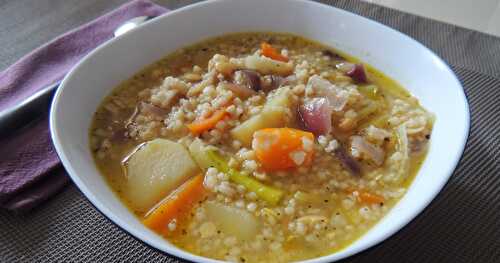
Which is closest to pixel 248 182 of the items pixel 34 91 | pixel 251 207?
pixel 251 207

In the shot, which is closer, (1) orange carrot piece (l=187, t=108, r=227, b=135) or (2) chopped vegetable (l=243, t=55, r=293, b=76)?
(1) orange carrot piece (l=187, t=108, r=227, b=135)

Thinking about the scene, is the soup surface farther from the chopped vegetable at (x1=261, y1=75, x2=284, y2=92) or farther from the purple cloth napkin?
the purple cloth napkin

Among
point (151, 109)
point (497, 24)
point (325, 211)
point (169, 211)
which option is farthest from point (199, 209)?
point (497, 24)

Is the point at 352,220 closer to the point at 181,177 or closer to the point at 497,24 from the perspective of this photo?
the point at 181,177

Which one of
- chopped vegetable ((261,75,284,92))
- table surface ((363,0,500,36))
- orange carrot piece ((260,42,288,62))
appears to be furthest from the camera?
table surface ((363,0,500,36))

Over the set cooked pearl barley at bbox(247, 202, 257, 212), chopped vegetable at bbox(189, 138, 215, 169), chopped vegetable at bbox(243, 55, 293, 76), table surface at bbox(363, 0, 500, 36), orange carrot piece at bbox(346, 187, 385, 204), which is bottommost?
table surface at bbox(363, 0, 500, 36)

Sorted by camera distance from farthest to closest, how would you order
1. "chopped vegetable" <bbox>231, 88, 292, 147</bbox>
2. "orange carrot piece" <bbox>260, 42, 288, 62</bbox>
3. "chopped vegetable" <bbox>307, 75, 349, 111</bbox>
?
"orange carrot piece" <bbox>260, 42, 288, 62</bbox> < "chopped vegetable" <bbox>307, 75, 349, 111</bbox> < "chopped vegetable" <bbox>231, 88, 292, 147</bbox>

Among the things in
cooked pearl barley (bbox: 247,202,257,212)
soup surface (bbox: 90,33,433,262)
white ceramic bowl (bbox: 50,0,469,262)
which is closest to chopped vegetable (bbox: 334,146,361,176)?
soup surface (bbox: 90,33,433,262)
